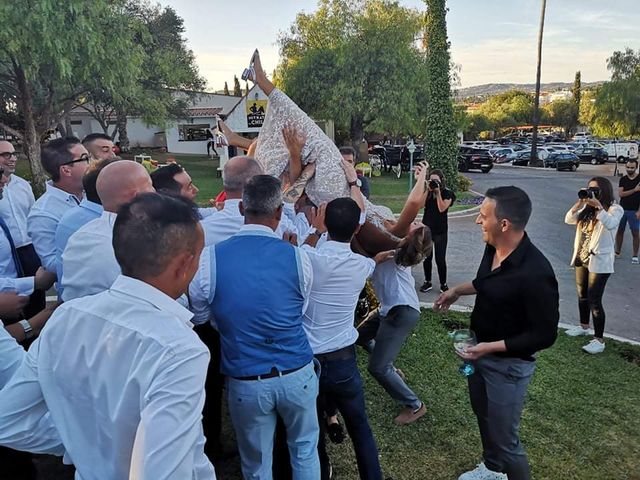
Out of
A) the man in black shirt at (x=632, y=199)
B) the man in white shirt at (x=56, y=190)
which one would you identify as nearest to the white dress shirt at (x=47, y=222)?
the man in white shirt at (x=56, y=190)

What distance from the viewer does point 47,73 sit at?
1489 centimetres

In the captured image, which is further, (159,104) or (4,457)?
(159,104)

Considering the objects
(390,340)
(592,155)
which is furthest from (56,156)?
(592,155)

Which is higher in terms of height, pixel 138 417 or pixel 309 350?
pixel 138 417

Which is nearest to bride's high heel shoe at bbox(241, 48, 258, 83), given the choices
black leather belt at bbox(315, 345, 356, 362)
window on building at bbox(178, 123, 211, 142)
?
black leather belt at bbox(315, 345, 356, 362)

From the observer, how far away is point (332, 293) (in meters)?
2.70

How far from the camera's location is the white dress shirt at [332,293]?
264cm

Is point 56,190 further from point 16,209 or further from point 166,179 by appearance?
point 166,179

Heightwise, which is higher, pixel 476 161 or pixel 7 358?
pixel 7 358

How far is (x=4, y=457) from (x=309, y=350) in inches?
53.7

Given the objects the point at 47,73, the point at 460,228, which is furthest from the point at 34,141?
the point at 460,228

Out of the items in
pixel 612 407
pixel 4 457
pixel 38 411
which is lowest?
pixel 612 407

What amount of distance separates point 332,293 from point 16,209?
125 inches

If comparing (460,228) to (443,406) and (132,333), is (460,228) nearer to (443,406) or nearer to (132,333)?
(443,406)
